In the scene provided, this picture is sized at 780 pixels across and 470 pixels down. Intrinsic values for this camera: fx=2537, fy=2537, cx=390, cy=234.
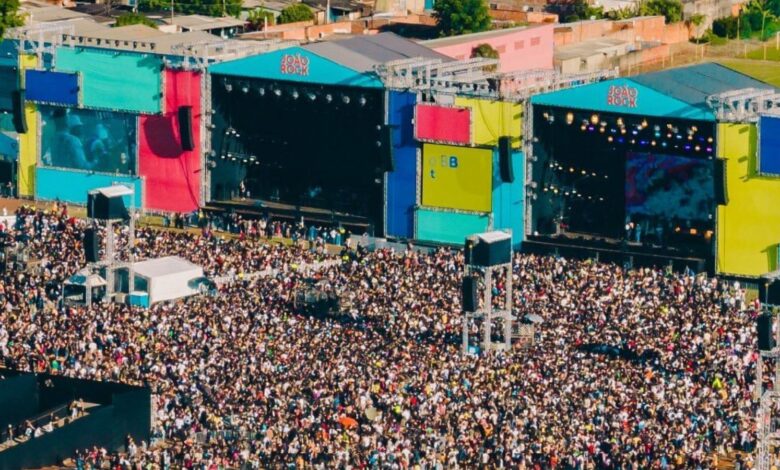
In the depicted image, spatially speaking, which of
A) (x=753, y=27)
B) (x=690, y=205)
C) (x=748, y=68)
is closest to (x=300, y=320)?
(x=690, y=205)

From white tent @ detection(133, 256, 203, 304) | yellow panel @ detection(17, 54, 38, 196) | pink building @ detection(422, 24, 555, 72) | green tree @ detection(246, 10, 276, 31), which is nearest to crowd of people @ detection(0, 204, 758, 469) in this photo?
white tent @ detection(133, 256, 203, 304)

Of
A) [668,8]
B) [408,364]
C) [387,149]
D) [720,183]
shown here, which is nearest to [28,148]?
[387,149]

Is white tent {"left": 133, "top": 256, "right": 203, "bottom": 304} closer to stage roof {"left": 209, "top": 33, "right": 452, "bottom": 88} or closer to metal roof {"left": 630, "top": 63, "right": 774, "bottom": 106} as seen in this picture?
stage roof {"left": 209, "top": 33, "right": 452, "bottom": 88}

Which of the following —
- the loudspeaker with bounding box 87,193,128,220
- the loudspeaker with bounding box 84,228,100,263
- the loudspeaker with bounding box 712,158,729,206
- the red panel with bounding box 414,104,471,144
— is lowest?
the loudspeaker with bounding box 84,228,100,263

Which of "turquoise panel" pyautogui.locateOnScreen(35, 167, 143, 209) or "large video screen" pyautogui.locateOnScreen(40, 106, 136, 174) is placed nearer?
"turquoise panel" pyautogui.locateOnScreen(35, 167, 143, 209)

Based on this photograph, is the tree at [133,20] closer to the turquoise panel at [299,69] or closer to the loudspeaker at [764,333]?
the turquoise panel at [299,69]

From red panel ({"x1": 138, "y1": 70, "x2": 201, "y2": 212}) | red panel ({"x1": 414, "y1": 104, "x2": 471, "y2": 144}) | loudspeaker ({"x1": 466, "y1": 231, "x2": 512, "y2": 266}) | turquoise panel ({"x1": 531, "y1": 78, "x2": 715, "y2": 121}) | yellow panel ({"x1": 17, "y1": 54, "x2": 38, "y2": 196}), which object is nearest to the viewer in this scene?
loudspeaker ({"x1": 466, "y1": 231, "x2": 512, "y2": 266})

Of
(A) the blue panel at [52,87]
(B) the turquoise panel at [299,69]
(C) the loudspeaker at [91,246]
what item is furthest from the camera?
(A) the blue panel at [52,87]

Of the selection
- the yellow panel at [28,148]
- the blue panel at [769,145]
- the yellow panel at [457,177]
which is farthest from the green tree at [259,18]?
the blue panel at [769,145]
